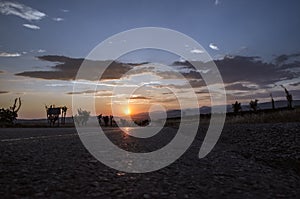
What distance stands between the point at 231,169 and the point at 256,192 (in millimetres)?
2806

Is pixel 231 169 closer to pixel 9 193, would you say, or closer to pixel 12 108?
pixel 9 193

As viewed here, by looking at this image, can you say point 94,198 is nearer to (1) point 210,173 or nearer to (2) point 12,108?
(1) point 210,173

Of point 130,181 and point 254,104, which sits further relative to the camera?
point 254,104

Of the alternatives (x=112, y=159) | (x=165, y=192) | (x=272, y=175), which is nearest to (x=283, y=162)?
(x=272, y=175)

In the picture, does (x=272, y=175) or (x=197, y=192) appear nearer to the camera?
(x=197, y=192)

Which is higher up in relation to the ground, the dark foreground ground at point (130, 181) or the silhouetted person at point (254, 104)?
the silhouetted person at point (254, 104)

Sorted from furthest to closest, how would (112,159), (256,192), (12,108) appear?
(12,108) → (112,159) → (256,192)

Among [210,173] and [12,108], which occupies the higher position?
[12,108]

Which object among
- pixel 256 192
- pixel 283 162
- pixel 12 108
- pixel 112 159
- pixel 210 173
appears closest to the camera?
pixel 256 192

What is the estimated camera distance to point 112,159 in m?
9.63

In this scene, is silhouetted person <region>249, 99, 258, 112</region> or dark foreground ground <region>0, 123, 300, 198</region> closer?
dark foreground ground <region>0, 123, 300, 198</region>

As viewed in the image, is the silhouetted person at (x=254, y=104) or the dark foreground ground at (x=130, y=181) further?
the silhouetted person at (x=254, y=104)

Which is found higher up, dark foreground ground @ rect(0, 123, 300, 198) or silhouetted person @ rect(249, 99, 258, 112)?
silhouetted person @ rect(249, 99, 258, 112)

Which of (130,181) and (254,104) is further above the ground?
(254,104)
